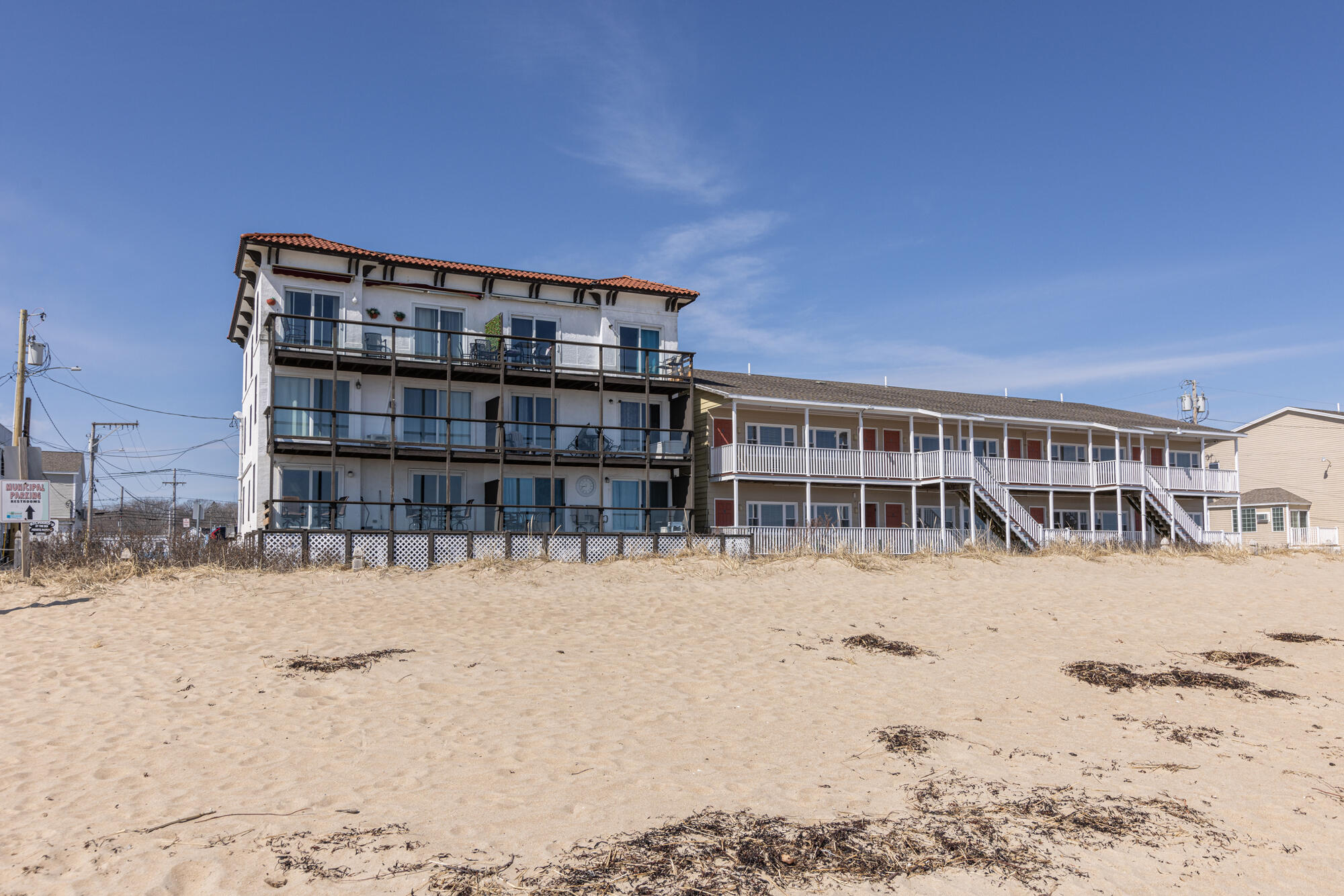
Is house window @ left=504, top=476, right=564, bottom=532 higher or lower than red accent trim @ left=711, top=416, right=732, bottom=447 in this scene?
lower

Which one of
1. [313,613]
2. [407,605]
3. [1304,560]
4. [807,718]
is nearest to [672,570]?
[407,605]

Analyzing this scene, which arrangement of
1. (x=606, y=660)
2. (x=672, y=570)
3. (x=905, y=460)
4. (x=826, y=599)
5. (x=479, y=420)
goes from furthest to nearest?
(x=905, y=460) < (x=479, y=420) < (x=672, y=570) < (x=826, y=599) < (x=606, y=660)

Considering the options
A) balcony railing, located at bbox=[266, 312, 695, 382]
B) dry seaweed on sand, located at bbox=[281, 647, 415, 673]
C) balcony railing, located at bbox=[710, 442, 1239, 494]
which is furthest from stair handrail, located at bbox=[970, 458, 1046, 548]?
dry seaweed on sand, located at bbox=[281, 647, 415, 673]

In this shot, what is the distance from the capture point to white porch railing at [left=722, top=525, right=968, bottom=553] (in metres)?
26.7

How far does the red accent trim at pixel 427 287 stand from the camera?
26969mm

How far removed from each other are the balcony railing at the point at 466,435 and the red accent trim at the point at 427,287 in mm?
4117

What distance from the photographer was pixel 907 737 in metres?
8.57

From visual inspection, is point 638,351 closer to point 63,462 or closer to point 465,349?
point 465,349

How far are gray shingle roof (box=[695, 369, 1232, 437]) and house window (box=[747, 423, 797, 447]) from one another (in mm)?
1314

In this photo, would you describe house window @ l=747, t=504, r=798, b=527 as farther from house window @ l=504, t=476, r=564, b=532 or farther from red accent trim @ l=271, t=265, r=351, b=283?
red accent trim @ l=271, t=265, r=351, b=283

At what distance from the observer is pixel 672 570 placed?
20.9 meters

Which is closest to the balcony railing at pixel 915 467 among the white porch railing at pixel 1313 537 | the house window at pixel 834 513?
the house window at pixel 834 513

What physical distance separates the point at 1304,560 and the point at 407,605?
28.5 metres

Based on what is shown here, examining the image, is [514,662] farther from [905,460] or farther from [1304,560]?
[1304,560]
